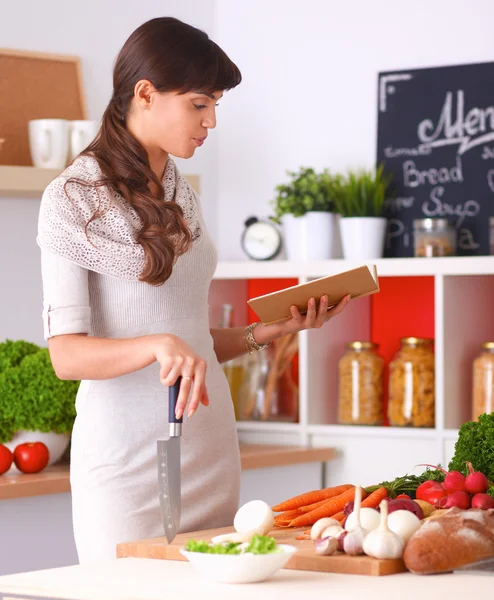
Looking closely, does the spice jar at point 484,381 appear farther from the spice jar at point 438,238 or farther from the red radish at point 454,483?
the red radish at point 454,483

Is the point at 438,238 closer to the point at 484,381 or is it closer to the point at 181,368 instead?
the point at 484,381

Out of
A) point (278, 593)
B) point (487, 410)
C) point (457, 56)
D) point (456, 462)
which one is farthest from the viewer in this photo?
point (457, 56)

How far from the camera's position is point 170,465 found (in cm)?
157

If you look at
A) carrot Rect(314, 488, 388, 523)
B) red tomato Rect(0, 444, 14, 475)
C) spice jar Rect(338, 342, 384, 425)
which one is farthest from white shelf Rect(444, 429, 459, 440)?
carrot Rect(314, 488, 388, 523)

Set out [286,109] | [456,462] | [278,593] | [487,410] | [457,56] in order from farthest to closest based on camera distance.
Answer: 1. [286,109]
2. [457,56]
3. [487,410]
4. [456,462]
5. [278,593]

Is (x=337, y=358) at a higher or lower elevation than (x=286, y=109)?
lower

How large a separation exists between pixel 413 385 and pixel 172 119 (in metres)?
1.69

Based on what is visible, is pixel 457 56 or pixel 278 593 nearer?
pixel 278 593

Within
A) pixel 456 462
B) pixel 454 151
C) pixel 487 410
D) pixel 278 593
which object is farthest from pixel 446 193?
pixel 278 593

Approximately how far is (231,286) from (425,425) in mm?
824

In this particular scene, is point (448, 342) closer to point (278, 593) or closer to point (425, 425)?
point (425, 425)

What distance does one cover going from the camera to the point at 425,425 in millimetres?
3260

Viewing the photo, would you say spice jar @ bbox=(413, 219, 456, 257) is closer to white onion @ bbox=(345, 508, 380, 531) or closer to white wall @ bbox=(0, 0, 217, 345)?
white wall @ bbox=(0, 0, 217, 345)

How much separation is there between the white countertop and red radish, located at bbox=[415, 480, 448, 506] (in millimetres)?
306
